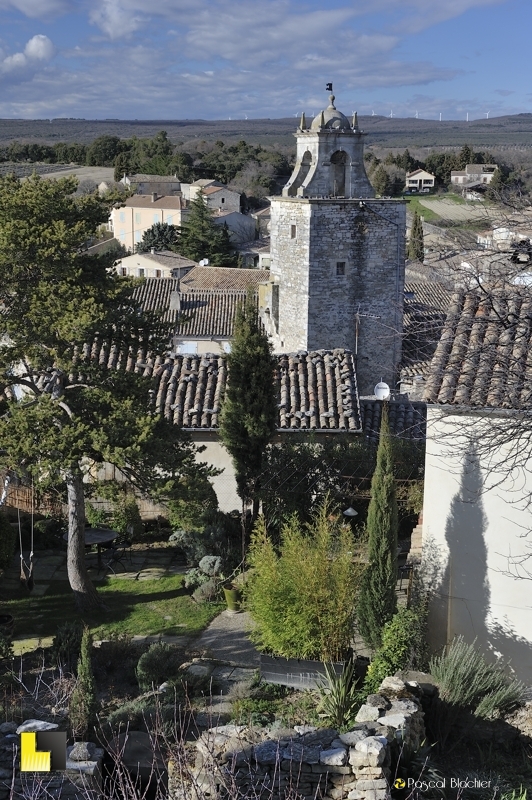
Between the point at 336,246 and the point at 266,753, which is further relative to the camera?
the point at 336,246

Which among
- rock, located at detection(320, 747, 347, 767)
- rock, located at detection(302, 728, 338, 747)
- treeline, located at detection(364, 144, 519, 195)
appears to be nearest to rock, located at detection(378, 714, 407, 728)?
rock, located at detection(302, 728, 338, 747)

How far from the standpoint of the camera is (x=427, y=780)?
7.66 m

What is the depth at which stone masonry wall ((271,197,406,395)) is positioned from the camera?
24.5m

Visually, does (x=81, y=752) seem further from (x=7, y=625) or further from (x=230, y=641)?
(x=7, y=625)

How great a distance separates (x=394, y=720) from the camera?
7.97m

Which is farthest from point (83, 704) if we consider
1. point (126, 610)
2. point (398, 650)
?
point (126, 610)

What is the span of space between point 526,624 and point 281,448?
651cm

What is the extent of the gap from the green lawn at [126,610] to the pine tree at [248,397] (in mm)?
2244

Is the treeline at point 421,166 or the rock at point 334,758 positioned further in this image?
the treeline at point 421,166

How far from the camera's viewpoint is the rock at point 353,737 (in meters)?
7.40

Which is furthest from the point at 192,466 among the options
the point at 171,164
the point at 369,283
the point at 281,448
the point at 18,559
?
the point at 171,164

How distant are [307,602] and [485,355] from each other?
11.9ft

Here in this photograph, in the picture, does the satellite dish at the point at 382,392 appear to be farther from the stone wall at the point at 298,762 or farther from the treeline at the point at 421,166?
the treeline at the point at 421,166

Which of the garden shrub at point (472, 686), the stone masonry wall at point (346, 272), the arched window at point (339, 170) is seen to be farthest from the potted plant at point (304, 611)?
the arched window at point (339, 170)
